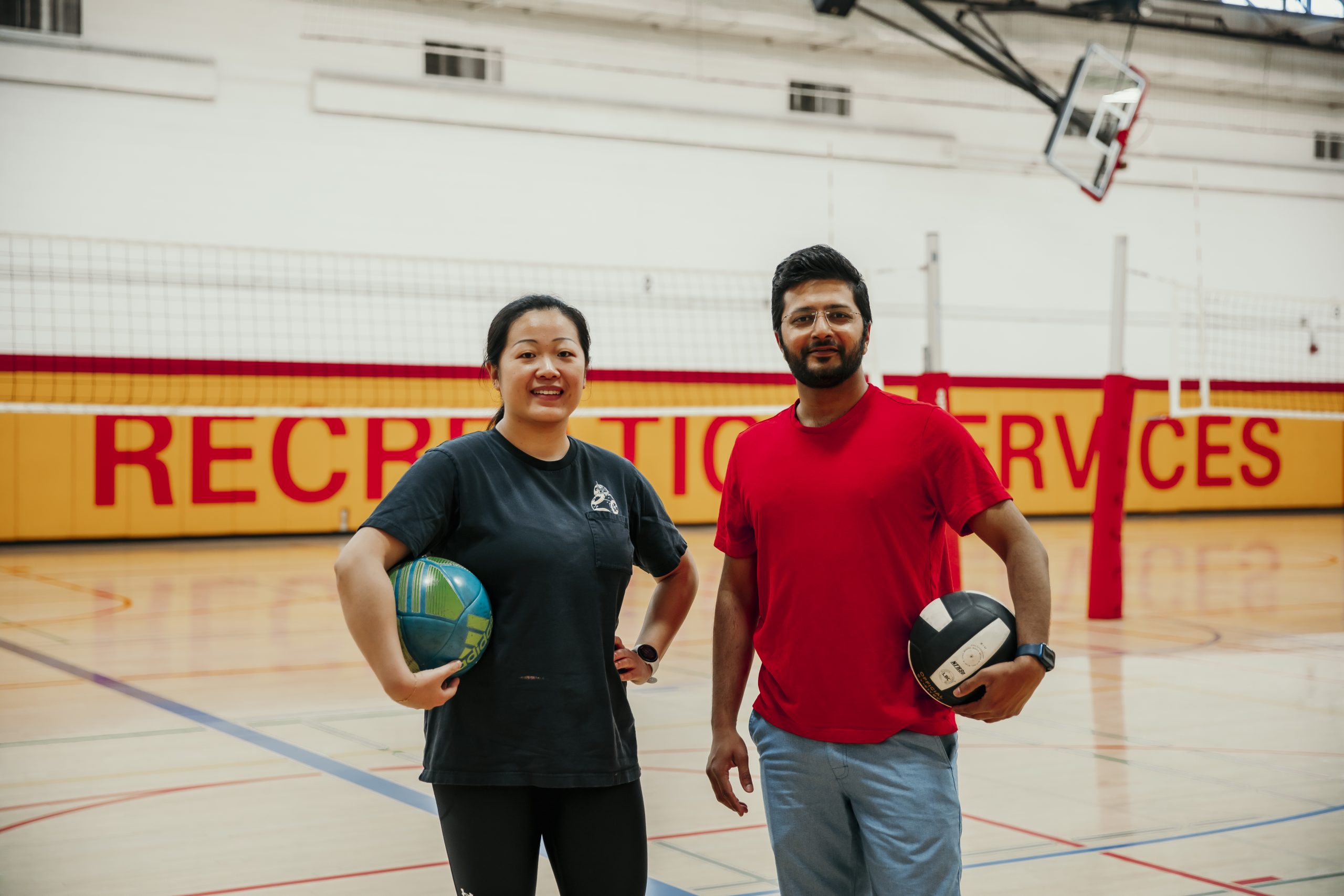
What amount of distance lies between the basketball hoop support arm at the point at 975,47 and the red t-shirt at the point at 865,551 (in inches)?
591

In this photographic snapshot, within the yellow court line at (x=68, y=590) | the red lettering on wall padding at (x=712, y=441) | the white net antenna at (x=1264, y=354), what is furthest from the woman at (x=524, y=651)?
the white net antenna at (x=1264, y=354)

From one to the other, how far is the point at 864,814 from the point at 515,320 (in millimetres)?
1084

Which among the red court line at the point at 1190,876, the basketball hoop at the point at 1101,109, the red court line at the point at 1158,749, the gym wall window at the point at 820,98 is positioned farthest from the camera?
the gym wall window at the point at 820,98

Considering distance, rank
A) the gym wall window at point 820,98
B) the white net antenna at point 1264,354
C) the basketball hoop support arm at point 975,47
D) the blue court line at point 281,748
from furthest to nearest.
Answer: the white net antenna at point 1264,354, the gym wall window at point 820,98, the basketball hoop support arm at point 975,47, the blue court line at point 281,748

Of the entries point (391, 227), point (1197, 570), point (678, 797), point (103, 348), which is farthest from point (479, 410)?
point (678, 797)

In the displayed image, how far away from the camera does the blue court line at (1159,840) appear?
3.90 meters

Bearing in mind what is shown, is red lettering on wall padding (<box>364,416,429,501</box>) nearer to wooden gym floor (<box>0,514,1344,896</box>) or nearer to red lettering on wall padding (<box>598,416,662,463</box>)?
red lettering on wall padding (<box>598,416,662,463</box>)

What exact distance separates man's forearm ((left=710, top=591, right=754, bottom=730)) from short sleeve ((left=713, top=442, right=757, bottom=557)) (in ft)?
0.31

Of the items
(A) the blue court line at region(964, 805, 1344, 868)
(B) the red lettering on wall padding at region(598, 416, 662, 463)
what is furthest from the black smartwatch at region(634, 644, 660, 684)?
(B) the red lettering on wall padding at region(598, 416, 662, 463)

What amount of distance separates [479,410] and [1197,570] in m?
7.02

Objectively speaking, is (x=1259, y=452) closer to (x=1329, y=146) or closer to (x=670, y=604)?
(x=1329, y=146)

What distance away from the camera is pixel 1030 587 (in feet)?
7.72

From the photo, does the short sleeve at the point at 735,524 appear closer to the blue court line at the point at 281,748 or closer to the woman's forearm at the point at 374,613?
the woman's forearm at the point at 374,613

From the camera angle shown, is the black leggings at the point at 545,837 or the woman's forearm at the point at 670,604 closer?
the black leggings at the point at 545,837
